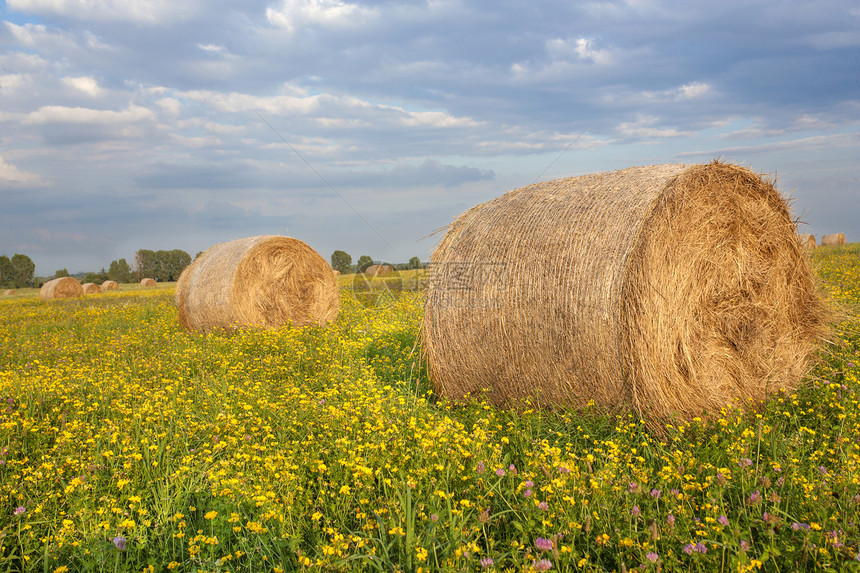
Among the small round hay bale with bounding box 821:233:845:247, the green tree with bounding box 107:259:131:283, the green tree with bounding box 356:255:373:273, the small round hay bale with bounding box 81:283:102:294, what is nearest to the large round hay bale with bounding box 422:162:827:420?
the green tree with bounding box 356:255:373:273

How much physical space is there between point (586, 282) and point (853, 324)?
5482 mm

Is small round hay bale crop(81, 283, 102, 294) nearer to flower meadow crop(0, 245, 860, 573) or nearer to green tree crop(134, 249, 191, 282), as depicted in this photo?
green tree crop(134, 249, 191, 282)

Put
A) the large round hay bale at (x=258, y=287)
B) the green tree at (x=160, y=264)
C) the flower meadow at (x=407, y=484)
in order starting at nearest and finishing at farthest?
the flower meadow at (x=407, y=484)
the large round hay bale at (x=258, y=287)
the green tree at (x=160, y=264)

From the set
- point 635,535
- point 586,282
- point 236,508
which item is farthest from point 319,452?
point 586,282

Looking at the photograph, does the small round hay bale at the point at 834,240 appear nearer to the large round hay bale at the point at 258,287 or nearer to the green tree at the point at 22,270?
the large round hay bale at the point at 258,287

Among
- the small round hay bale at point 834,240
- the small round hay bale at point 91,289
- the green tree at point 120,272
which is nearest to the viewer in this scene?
the small round hay bale at point 834,240

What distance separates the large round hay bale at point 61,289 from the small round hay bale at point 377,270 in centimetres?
1679

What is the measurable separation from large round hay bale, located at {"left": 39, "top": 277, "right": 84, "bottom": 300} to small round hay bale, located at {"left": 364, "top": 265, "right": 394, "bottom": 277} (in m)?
16.8

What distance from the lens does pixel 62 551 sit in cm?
346

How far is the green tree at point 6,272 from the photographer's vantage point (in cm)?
5650

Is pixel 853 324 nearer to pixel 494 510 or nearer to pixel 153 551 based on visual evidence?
pixel 494 510

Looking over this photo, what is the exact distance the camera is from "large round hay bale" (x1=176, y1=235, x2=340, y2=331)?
11.1m

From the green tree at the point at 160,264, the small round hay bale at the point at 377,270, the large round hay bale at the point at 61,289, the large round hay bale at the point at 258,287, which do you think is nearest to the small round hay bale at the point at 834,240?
the small round hay bale at the point at 377,270

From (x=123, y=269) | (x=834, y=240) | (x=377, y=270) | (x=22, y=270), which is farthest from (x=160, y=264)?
(x=834, y=240)
